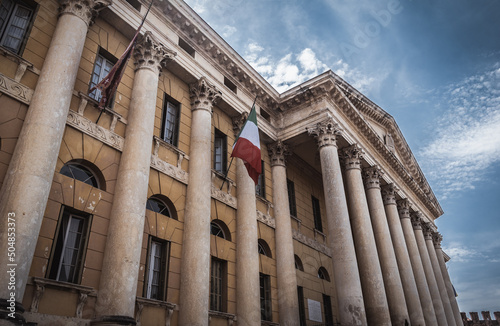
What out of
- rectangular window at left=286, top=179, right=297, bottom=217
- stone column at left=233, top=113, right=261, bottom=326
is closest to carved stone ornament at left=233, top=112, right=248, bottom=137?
stone column at left=233, top=113, right=261, bottom=326

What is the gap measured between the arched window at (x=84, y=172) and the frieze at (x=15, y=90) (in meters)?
2.01

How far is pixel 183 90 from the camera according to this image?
16094 mm

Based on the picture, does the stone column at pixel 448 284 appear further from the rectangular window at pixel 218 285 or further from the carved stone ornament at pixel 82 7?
the carved stone ornament at pixel 82 7

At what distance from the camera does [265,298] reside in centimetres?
1642

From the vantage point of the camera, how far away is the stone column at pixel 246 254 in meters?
14.1

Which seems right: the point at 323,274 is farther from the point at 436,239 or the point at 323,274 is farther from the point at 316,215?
the point at 436,239

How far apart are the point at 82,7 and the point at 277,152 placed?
37.3 feet

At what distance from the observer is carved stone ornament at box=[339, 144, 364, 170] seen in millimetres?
20625

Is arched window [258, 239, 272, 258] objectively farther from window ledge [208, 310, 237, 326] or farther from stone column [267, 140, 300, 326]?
A: window ledge [208, 310, 237, 326]

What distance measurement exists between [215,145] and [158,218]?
18.0ft

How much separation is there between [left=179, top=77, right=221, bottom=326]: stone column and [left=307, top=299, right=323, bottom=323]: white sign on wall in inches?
306

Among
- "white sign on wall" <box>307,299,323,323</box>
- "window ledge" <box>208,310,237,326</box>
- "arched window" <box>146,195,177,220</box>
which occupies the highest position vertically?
"arched window" <box>146,195,177,220</box>

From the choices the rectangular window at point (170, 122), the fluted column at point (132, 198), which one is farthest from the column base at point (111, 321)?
the rectangular window at point (170, 122)

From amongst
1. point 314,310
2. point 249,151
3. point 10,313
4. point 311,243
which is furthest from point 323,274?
point 10,313
